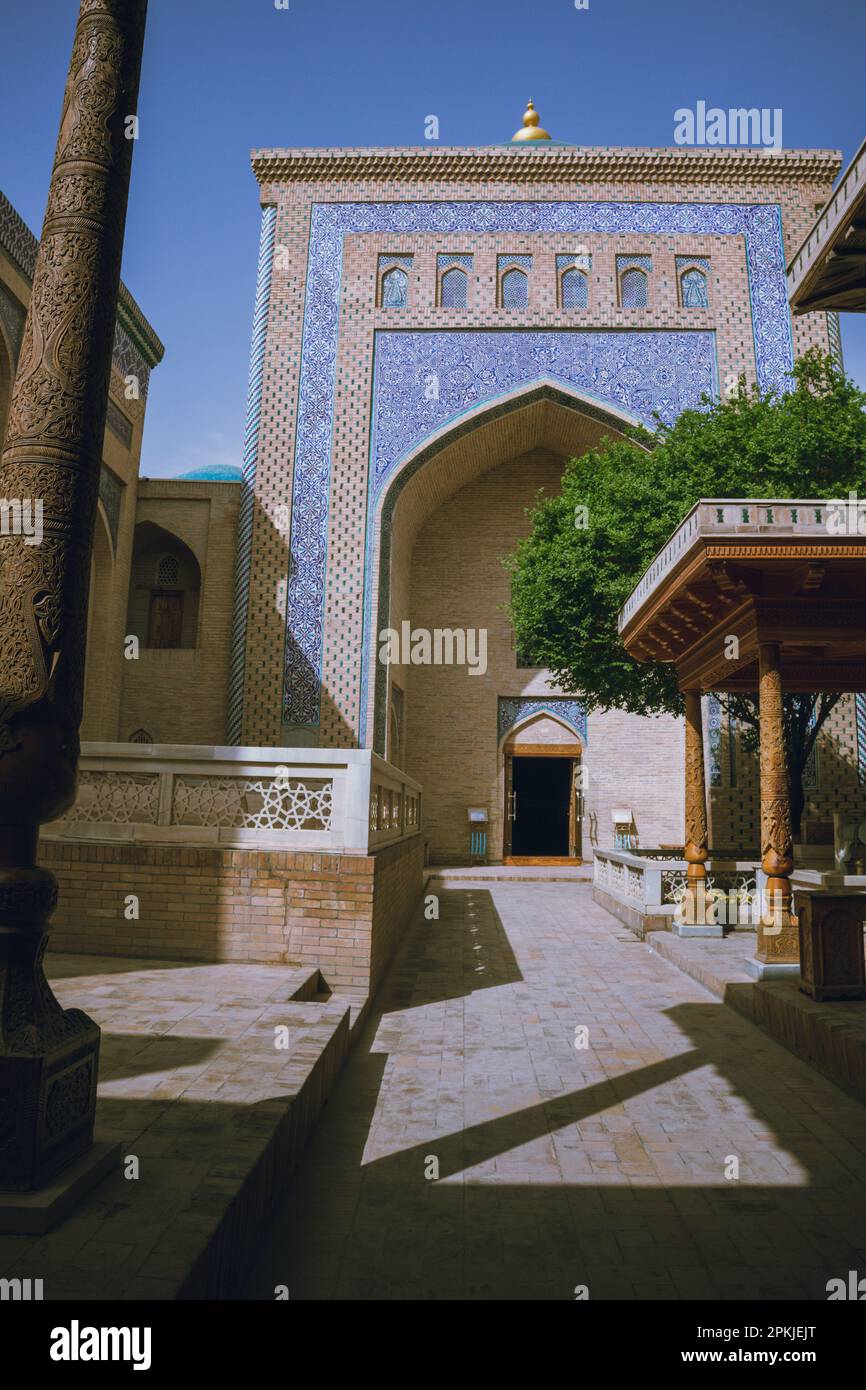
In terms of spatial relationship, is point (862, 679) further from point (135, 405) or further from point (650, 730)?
point (135, 405)

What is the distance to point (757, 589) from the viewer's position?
237 inches

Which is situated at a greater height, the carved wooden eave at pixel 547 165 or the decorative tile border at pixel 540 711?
the carved wooden eave at pixel 547 165

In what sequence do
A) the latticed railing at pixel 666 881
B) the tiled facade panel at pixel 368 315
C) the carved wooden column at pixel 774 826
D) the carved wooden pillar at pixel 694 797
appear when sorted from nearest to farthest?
1. the carved wooden column at pixel 774 826
2. the carved wooden pillar at pixel 694 797
3. the latticed railing at pixel 666 881
4. the tiled facade panel at pixel 368 315

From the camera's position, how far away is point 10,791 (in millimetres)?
2014

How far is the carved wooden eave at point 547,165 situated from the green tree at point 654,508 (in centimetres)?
505

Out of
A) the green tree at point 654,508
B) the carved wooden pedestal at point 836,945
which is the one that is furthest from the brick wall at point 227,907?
the green tree at point 654,508

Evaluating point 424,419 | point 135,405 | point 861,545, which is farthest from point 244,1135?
point 135,405

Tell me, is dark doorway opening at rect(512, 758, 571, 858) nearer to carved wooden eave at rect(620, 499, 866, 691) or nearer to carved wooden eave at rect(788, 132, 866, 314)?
carved wooden eave at rect(620, 499, 866, 691)

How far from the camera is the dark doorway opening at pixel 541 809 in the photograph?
809 inches

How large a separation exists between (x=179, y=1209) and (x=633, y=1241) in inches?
50.6

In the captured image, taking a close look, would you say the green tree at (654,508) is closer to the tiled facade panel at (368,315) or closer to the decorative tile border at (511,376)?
the decorative tile border at (511,376)

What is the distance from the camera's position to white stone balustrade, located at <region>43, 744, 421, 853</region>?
512 cm

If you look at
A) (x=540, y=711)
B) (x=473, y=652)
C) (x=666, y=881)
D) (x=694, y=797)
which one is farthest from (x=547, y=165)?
(x=666, y=881)
